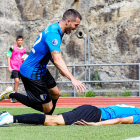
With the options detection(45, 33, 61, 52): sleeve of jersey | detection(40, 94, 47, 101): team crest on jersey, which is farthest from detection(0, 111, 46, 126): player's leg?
detection(45, 33, 61, 52): sleeve of jersey

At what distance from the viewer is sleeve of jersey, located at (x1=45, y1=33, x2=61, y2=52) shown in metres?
4.42

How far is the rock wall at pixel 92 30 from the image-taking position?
13190mm

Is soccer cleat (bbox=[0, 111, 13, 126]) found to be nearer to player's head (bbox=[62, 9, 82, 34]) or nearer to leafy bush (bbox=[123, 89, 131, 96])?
player's head (bbox=[62, 9, 82, 34])

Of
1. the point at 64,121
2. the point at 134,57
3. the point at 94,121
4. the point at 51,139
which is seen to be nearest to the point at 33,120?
the point at 64,121

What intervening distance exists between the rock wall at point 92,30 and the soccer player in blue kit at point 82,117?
747cm

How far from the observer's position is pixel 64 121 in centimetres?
469

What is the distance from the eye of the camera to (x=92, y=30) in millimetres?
14742

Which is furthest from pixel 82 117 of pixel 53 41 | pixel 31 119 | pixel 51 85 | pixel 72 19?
pixel 72 19

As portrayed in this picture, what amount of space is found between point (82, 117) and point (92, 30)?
1040 centimetres

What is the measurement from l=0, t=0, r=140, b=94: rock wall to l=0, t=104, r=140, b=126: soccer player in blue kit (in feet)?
24.5

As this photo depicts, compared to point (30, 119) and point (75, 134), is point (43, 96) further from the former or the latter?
point (75, 134)

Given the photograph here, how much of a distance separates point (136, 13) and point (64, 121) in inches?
420

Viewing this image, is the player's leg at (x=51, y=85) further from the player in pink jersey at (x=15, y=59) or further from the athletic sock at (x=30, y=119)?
the player in pink jersey at (x=15, y=59)

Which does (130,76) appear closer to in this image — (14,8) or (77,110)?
(14,8)
